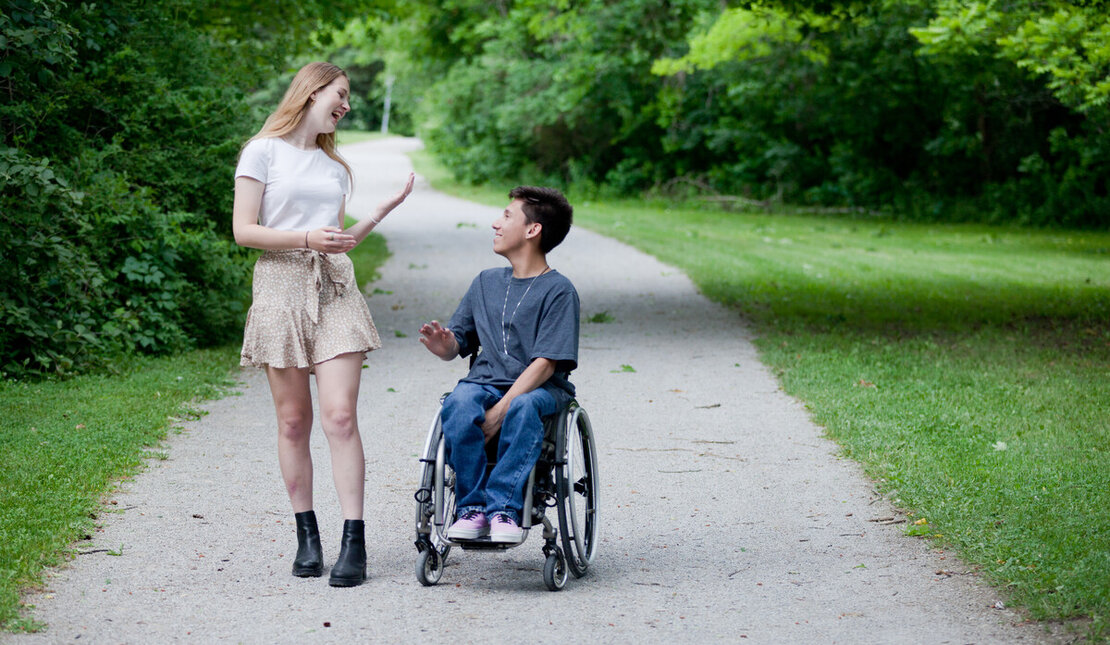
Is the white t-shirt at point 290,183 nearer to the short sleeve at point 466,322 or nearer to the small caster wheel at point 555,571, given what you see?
the short sleeve at point 466,322

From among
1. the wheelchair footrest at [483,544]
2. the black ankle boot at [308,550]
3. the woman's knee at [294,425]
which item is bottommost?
the black ankle boot at [308,550]

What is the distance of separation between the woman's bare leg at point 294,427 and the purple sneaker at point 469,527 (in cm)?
70

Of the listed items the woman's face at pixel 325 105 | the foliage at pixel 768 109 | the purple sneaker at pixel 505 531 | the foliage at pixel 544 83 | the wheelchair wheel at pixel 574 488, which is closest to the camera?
the purple sneaker at pixel 505 531

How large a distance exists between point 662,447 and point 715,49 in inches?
809

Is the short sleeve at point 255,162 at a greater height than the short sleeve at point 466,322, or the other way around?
the short sleeve at point 255,162

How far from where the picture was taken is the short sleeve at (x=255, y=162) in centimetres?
438

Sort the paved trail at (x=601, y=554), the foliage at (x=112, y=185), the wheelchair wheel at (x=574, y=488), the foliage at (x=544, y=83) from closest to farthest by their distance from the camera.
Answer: the paved trail at (x=601, y=554) → the wheelchair wheel at (x=574, y=488) → the foliage at (x=112, y=185) → the foliage at (x=544, y=83)

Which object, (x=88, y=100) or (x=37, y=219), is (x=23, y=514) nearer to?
(x=37, y=219)

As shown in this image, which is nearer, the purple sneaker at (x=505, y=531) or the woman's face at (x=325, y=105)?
the purple sneaker at (x=505, y=531)

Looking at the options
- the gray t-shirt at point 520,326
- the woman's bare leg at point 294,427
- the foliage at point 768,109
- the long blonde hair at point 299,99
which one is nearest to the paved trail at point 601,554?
the woman's bare leg at point 294,427

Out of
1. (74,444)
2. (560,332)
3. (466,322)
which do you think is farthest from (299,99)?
(74,444)

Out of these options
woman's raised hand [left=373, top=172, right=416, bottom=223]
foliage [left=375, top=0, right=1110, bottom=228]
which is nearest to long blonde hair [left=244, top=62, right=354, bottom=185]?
woman's raised hand [left=373, top=172, right=416, bottom=223]

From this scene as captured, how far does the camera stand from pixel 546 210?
463 cm

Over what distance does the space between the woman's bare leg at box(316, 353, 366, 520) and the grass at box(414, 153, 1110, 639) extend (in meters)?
2.37
